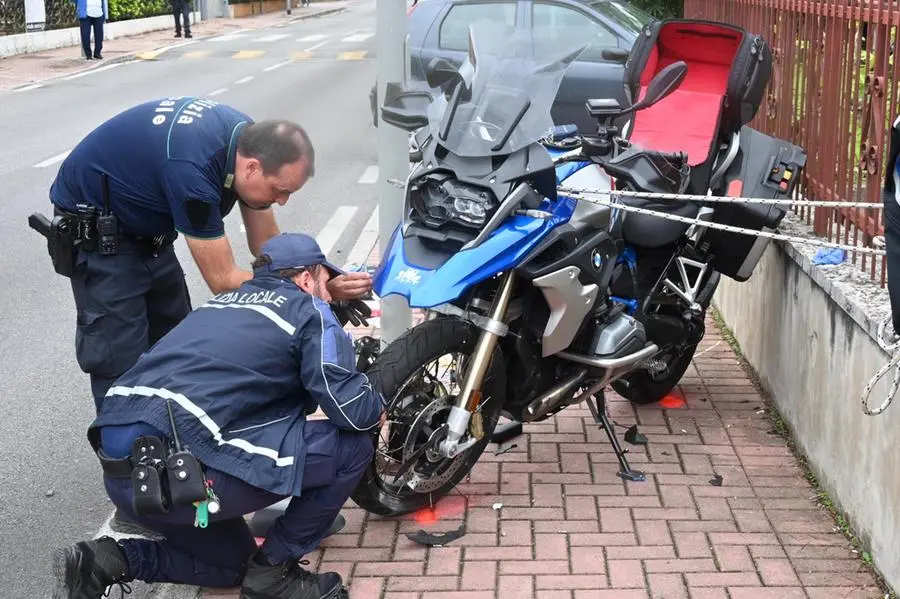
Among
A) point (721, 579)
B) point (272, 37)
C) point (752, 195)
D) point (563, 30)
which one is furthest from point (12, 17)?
point (721, 579)

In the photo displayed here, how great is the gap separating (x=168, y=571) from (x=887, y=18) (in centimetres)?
309

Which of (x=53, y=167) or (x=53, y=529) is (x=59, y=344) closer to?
(x=53, y=529)

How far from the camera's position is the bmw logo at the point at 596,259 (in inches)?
164

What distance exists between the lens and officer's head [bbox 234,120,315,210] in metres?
4.06

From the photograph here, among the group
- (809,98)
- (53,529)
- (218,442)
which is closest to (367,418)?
(218,442)

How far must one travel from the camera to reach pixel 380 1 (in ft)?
16.4

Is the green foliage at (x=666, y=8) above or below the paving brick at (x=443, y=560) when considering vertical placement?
above

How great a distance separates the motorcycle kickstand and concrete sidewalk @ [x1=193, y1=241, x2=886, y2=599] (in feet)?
0.15

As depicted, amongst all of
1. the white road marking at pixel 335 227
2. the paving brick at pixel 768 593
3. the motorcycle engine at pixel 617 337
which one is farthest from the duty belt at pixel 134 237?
the white road marking at pixel 335 227

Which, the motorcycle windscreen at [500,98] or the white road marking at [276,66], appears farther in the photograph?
the white road marking at [276,66]

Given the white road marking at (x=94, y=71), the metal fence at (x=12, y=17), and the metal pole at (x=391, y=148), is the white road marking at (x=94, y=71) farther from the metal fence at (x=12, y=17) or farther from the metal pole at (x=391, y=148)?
the metal pole at (x=391, y=148)

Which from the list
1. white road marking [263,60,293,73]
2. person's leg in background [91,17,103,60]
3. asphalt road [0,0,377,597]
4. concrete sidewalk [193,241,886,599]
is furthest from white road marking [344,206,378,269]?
person's leg in background [91,17,103,60]

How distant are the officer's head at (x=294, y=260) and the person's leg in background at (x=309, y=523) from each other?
1.51 feet

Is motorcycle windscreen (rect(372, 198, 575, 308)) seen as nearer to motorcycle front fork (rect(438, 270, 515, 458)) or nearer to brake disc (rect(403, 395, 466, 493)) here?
motorcycle front fork (rect(438, 270, 515, 458))
